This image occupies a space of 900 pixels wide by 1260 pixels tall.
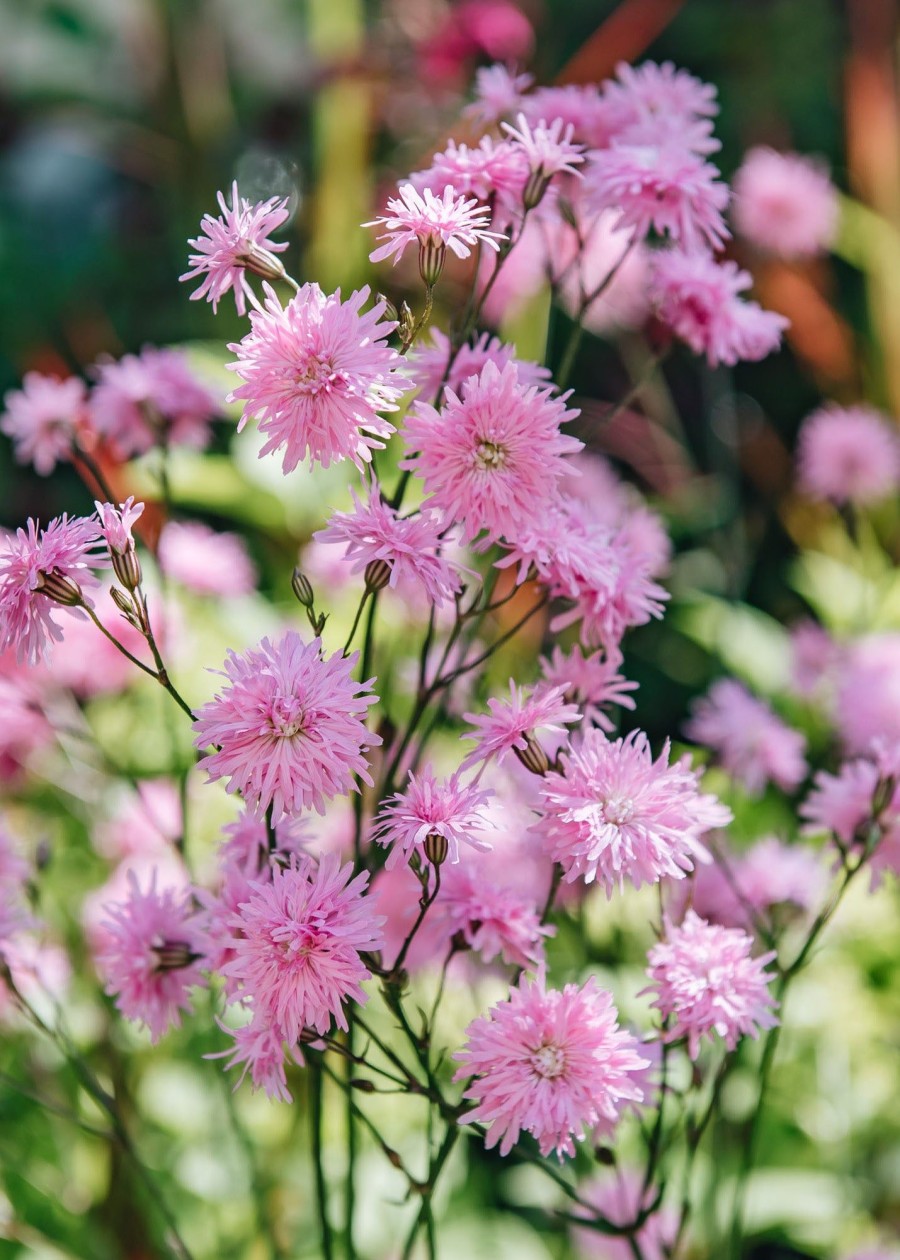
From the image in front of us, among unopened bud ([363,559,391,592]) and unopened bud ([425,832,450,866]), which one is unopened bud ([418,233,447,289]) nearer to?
unopened bud ([363,559,391,592])

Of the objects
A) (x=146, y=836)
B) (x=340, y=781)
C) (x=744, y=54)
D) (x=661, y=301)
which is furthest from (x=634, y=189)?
(x=744, y=54)

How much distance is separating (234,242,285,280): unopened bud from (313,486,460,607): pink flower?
0.32ft

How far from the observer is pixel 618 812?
449 millimetres

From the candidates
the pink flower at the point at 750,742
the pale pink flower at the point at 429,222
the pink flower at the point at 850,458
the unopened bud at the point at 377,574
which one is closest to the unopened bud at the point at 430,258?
the pale pink flower at the point at 429,222

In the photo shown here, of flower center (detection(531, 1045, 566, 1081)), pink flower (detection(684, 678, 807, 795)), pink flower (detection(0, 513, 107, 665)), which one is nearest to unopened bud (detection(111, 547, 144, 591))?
pink flower (detection(0, 513, 107, 665))

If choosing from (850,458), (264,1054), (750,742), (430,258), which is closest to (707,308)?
(430,258)

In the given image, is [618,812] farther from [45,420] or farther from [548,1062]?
[45,420]

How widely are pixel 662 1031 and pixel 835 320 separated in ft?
5.11

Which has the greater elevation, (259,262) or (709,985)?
(259,262)

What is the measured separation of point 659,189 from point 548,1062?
38 centimetres

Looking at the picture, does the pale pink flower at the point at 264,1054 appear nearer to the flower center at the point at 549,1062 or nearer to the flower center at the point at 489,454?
the flower center at the point at 549,1062

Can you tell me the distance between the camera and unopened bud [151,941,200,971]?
524 millimetres

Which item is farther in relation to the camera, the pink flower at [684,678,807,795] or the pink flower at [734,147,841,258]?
the pink flower at [734,147,841,258]

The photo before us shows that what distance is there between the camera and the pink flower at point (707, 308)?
0.59 metres
